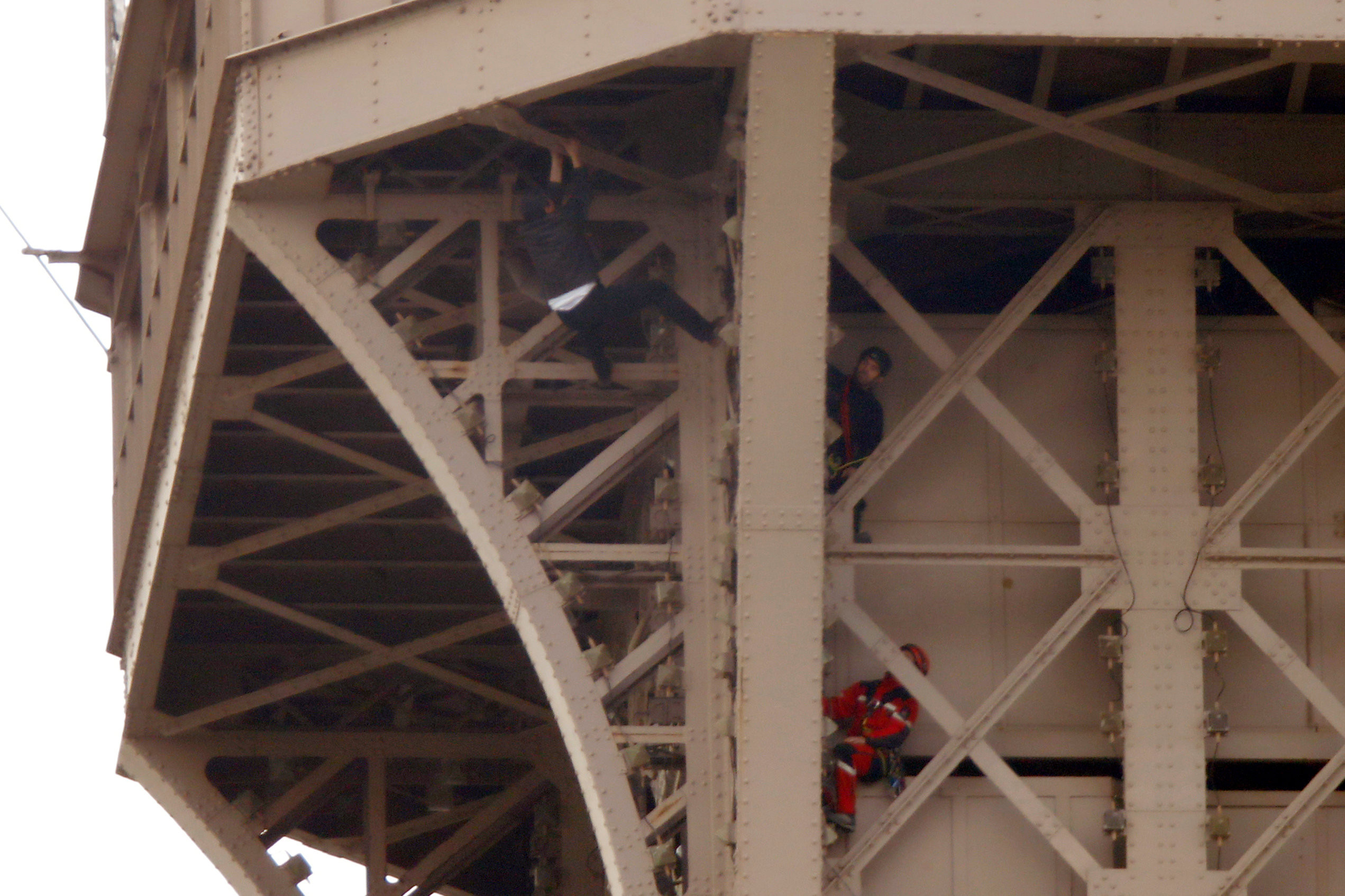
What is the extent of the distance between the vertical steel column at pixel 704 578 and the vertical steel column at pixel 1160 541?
2.65 m

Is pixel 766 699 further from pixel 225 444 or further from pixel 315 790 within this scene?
pixel 315 790

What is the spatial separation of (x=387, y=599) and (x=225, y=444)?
12.4ft

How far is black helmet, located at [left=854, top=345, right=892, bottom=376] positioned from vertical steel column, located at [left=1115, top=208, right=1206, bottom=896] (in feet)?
5.18

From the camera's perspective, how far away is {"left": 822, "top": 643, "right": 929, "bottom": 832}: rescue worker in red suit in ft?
53.1

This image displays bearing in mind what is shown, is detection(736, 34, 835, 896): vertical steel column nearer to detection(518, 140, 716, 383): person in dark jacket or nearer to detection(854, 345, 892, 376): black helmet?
detection(518, 140, 716, 383): person in dark jacket

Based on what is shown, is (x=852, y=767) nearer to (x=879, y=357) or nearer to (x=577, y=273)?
(x=879, y=357)

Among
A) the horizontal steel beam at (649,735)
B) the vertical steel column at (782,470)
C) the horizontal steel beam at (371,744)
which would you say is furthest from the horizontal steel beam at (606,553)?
the horizontal steel beam at (371,744)

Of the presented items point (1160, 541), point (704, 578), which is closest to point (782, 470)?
point (704, 578)

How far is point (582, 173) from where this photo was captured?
15.9 m

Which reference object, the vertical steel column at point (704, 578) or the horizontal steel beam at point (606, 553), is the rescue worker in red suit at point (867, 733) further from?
the horizontal steel beam at point (606, 553)

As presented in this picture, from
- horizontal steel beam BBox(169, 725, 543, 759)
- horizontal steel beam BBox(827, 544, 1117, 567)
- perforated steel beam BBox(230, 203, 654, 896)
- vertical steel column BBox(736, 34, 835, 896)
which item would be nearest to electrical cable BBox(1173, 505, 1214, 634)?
horizontal steel beam BBox(827, 544, 1117, 567)

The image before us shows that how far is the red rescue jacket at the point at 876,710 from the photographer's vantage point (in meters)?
16.2

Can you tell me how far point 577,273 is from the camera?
1608cm

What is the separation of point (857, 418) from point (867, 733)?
213 centimetres
